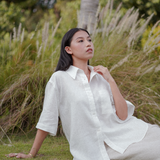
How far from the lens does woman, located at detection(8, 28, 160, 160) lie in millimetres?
1690

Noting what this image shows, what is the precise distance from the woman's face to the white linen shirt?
0.38ft

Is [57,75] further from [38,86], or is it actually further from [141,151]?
[38,86]

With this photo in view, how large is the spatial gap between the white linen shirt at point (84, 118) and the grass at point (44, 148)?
0.34 metres

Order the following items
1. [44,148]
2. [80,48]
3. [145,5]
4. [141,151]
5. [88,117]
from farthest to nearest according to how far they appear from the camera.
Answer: [145,5] → [44,148] → [80,48] → [88,117] → [141,151]

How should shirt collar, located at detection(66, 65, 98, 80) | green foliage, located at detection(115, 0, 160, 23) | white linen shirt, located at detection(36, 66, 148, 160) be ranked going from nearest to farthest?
white linen shirt, located at detection(36, 66, 148, 160) < shirt collar, located at detection(66, 65, 98, 80) < green foliage, located at detection(115, 0, 160, 23)

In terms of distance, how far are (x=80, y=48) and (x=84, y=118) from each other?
0.56 m

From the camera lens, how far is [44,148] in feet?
7.79

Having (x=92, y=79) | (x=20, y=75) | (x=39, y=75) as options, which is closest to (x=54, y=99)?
(x=92, y=79)

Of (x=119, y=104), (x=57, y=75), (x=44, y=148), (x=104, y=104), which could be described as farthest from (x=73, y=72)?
(x=44, y=148)

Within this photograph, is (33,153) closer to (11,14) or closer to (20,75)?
(20,75)

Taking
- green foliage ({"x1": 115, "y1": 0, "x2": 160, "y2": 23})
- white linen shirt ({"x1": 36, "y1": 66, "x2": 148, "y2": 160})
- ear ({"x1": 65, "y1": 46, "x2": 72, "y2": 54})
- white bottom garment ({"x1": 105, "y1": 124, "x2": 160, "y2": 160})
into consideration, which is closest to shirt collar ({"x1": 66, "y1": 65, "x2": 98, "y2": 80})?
white linen shirt ({"x1": 36, "y1": 66, "x2": 148, "y2": 160})

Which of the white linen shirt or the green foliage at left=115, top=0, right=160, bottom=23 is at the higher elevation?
the green foliage at left=115, top=0, right=160, bottom=23

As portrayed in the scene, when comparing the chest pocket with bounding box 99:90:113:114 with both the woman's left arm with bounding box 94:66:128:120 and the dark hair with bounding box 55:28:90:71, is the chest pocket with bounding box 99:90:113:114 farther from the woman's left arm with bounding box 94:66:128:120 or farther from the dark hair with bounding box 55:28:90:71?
the dark hair with bounding box 55:28:90:71

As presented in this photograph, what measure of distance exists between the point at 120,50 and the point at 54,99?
202 cm
